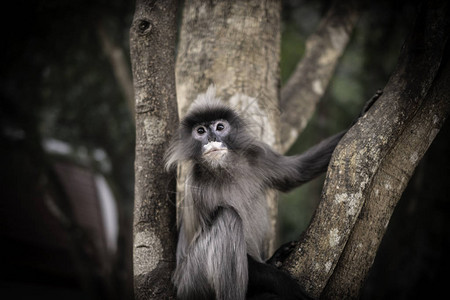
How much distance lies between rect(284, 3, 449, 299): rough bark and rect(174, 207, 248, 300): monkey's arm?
36 centimetres

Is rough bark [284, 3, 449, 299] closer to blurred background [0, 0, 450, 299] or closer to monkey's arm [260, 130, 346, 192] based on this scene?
monkey's arm [260, 130, 346, 192]

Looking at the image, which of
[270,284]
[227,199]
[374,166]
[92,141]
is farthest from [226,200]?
[92,141]

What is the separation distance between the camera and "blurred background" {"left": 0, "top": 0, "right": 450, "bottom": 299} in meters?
5.43

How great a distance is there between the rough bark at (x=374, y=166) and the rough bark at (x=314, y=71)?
1.80 meters

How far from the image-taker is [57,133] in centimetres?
739

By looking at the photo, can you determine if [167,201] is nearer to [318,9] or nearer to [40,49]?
[40,49]

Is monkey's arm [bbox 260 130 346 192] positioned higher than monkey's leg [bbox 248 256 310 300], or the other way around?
monkey's arm [bbox 260 130 346 192]

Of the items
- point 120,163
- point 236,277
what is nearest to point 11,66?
point 120,163

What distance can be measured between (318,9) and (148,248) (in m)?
A: 5.53

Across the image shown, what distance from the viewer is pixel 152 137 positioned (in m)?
2.52

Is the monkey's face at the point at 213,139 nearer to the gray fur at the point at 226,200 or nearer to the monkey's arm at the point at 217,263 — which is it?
the gray fur at the point at 226,200

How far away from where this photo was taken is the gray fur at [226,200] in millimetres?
2611

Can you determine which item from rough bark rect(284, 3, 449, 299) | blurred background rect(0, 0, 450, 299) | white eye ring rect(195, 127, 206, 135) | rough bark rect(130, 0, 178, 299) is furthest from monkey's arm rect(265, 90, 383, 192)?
blurred background rect(0, 0, 450, 299)

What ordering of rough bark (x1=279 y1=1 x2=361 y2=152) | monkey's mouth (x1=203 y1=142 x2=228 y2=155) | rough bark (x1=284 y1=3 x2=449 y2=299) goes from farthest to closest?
rough bark (x1=279 y1=1 x2=361 y2=152)
monkey's mouth (x1=203 y1=142 x2=228 y2=155)
rough bark (x1=284 y1=3 x2=449 y2=299)
